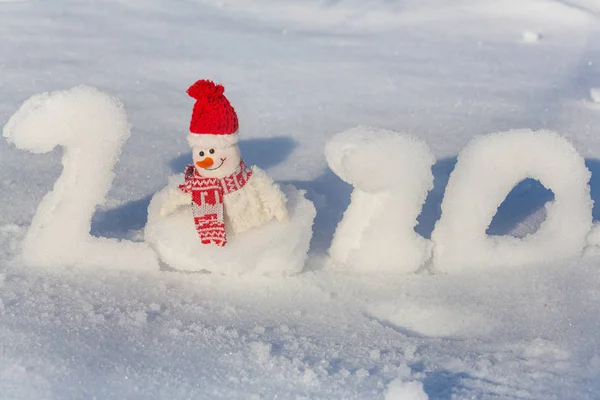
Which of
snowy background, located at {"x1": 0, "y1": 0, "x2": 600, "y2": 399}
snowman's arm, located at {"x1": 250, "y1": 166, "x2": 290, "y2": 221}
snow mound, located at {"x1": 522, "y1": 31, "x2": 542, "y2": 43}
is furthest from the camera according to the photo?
snow mound, located at {"x1": 522, "y1": 31, "x2": 542, "y2": 43}

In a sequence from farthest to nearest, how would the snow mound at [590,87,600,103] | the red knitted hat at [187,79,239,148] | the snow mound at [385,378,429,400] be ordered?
the snow mound at [590,87,600,103], the red knitted hat at [187,79,239,148], the snow mound at [385,378,429,400]

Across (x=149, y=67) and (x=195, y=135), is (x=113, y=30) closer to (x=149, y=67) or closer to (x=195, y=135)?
(x=149, y=67)

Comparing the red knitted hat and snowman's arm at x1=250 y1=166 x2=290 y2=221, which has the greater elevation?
the red knitted hat

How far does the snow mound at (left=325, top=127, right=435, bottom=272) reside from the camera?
75.4 inches

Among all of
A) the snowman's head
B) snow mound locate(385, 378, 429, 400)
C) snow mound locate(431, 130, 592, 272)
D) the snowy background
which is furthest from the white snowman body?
snow mound locate(385, 378, 429, 400)

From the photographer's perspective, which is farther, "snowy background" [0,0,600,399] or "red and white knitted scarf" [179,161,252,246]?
"red and white knitted scarf" [179,161,252,246]

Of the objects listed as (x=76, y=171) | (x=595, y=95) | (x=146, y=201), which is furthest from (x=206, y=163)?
(x=595, y=95)

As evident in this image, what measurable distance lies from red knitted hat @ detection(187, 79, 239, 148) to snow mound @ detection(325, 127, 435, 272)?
27cm

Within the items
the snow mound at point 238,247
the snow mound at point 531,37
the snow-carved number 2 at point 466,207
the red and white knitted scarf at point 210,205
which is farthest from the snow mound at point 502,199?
the snow mound at point 531,37

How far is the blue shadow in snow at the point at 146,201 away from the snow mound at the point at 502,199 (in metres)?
0.91

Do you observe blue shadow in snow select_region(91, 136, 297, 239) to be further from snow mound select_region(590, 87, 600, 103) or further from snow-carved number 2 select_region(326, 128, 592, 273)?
snow mound select_region(590, 87, 600, 103)

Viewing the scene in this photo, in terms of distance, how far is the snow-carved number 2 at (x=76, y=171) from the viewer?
6.46ft

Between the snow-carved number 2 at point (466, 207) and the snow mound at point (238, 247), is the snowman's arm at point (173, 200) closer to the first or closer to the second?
the snow mound at point (238, 247)

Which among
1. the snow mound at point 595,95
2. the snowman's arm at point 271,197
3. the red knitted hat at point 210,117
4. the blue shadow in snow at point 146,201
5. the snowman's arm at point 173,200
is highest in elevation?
the red knitted hat at point 210,117
